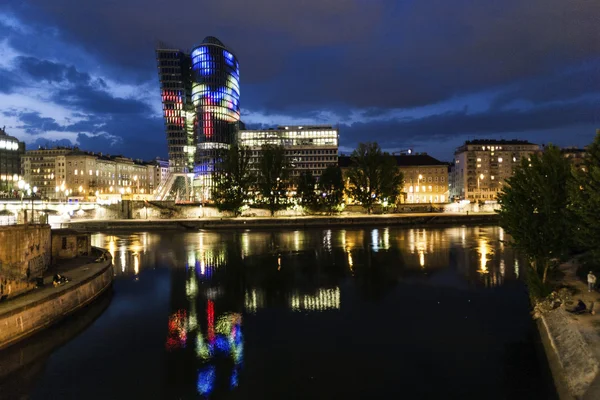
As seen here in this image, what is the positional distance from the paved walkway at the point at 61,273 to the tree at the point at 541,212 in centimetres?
3047

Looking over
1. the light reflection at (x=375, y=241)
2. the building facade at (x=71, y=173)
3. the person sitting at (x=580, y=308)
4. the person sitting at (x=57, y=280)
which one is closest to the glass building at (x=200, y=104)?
the building facade at (x=71, y=173)

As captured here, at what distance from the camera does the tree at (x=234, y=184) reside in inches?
3947

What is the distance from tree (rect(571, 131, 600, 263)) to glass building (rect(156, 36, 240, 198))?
142 meters

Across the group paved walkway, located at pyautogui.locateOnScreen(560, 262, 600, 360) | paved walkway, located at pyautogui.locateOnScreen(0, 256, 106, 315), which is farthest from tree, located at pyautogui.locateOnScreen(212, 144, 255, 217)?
paved walkway, located at pyautogui.locateOnScreen(560, 262, 600, 360)

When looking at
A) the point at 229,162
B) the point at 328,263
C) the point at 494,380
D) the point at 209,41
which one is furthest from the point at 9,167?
the point at 494,380

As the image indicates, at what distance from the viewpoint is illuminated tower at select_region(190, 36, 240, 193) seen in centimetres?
15825

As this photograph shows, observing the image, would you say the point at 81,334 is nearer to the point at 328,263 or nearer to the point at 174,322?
the point at 174,322

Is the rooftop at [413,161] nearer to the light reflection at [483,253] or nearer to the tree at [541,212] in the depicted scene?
the light reflection at [483,253]

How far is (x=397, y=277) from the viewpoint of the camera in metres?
37.1

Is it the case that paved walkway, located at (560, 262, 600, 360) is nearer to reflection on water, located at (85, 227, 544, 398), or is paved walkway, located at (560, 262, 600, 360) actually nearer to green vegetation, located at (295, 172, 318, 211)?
reflection on water, located at (85, 227, 544, 398)

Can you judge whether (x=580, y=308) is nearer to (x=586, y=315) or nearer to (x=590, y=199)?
(x=586, y=315)

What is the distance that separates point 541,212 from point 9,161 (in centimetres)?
21548

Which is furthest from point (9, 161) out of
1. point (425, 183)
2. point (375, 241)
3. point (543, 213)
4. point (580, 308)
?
point (580, 308)

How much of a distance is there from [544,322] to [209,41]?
167m
